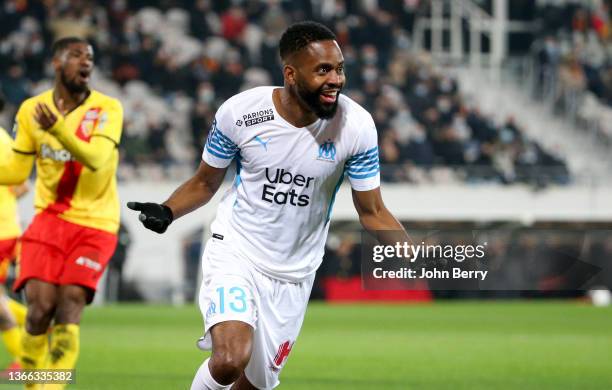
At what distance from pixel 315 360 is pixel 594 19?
20.0 m

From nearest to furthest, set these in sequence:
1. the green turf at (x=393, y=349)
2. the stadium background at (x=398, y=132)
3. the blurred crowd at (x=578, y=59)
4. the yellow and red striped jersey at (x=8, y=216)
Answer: the green turf at (x=393, y=349)
the yellow and red striped jersey at (x=8, y=216)
the stadium background at (x=398, y=132)
the blurred crowd at (x=578, y=59)

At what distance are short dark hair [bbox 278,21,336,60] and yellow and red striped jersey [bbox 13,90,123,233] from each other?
2097 mm

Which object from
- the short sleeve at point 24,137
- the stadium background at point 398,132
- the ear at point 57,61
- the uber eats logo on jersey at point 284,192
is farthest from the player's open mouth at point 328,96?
the stadium background at point 398,132

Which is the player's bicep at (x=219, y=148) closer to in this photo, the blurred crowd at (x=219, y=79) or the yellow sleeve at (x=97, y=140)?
the yellow sleeve at (x=97, y=140)

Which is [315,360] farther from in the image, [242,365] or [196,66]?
[196,66]

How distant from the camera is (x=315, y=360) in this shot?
1239cm

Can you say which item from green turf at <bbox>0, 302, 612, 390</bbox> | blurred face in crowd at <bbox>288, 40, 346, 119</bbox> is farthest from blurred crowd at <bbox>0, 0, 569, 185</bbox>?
blurred face in crowd at <bbox>288, 40, 346, 119</bbox>

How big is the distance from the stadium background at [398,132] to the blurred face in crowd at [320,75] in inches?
345

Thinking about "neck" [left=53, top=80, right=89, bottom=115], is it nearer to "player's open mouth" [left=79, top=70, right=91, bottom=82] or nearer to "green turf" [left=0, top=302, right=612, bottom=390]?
"player's open mouth" [left=79, top=70, right=91, bottom=82]

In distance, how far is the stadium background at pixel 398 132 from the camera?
18984 millimetres

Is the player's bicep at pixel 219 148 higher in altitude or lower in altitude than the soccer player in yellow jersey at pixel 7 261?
higher

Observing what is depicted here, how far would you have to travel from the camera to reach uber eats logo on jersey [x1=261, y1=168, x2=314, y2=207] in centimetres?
631

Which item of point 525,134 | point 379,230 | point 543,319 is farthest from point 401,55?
point 379,230

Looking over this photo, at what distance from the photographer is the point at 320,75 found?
243 inches
